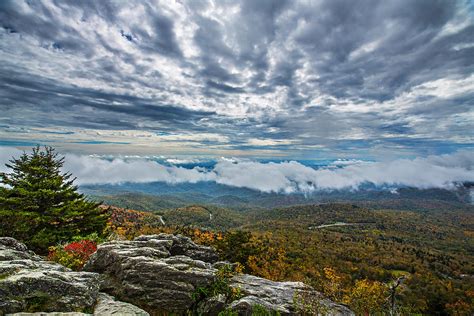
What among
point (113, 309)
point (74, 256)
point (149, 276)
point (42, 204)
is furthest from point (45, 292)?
point (42, 204)

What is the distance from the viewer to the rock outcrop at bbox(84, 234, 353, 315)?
609 inches

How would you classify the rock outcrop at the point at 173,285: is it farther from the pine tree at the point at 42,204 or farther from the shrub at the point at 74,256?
the pine tree at the point at 42,204

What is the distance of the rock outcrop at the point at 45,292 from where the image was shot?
10992 millimetres

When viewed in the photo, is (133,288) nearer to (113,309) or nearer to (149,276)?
(149,276)

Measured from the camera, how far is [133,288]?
15.9 metres

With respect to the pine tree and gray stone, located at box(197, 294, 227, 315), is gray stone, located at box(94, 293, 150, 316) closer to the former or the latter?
gray stone, located at box(197, 294, 227, 315)

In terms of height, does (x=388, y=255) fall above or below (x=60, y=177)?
below

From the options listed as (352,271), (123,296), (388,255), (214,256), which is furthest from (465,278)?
(123,296)

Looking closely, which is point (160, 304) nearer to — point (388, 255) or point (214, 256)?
point (214, 256)

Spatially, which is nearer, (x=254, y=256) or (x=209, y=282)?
(x=209, y=282)

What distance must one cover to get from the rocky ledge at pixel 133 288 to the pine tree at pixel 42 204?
1776cm

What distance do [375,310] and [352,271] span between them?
117m

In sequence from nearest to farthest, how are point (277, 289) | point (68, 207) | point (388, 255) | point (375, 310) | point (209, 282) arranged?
point (209, 282) < point (277, 289) < point (375, 310) < point (68, 207) < point (388, 255)

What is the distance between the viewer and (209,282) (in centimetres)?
1720
